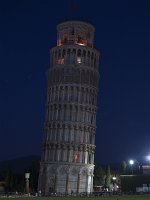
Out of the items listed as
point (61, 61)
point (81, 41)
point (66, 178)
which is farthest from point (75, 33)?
point (66, 178)

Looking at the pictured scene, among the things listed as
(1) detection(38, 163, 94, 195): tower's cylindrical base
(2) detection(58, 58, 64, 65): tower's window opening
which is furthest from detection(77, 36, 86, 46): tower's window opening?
(1) detection(38, 163, 94, 195): tower's cylindrical base

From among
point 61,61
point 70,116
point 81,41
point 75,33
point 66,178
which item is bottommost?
point 66,178

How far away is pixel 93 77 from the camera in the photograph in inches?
4412

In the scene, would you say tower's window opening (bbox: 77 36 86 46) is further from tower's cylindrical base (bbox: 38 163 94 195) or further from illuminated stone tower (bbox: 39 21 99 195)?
tower's cylindrical base (bbox: 38 163 94 195)

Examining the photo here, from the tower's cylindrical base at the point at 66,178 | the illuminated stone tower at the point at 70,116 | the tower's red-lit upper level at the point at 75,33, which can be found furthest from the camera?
the tower's red-lit upper level at the point at 75,33

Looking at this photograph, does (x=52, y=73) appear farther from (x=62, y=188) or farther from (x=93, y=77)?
(x=62, y=188)

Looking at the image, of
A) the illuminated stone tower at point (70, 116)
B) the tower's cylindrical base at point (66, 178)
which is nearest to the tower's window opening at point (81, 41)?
the illuminated stone tower at point (70, 116)

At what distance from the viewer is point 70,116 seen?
10700cm

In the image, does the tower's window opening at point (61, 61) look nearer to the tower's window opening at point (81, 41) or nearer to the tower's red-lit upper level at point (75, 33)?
the tower's red-lit upper level at point (75, 33)

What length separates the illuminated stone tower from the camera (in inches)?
4129

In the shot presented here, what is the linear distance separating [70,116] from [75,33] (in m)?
23.3

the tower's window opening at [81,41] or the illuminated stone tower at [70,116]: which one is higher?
the tower's window opening at [81,41]

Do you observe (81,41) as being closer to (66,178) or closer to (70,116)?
(70,116)

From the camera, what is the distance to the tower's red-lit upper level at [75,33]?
374ft
